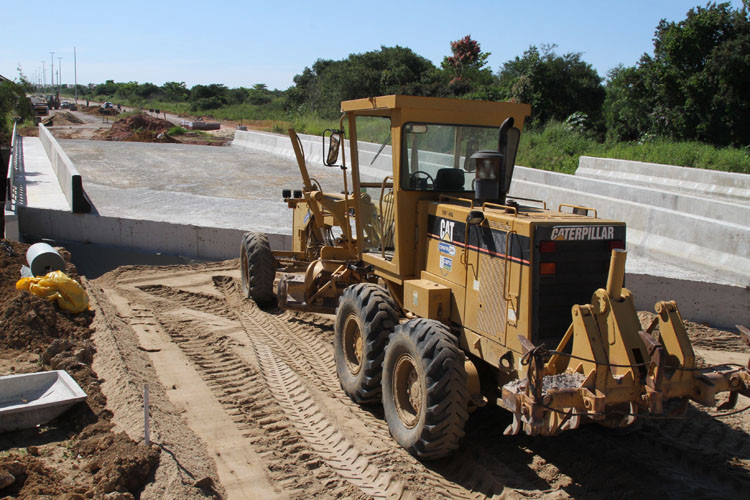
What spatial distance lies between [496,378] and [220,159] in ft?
79.7

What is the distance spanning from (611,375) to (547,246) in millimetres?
1026

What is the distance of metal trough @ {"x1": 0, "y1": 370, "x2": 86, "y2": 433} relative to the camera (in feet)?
17.3

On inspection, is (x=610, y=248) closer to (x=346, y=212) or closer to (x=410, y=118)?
(x=410, y=118)

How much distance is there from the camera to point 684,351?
4.51 meters

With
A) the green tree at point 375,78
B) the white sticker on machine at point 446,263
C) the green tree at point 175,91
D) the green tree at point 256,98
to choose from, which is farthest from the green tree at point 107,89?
the white sticker on machine at point 446,263

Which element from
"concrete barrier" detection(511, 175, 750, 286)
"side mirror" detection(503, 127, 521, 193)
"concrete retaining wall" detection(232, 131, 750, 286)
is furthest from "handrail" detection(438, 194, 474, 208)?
"concrete barrier" detection(511, 175, 750, 286)

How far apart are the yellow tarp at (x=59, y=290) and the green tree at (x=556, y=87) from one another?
80.5 feet

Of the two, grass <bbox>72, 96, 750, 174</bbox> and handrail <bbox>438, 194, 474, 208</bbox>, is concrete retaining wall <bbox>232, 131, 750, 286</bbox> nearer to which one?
handrail <bbox>438, 194, 474, 208</bbox>

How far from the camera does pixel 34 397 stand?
5.76 meters

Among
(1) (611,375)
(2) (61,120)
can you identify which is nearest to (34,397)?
(1) (611,375)

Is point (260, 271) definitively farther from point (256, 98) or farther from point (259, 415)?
point (256, 98)

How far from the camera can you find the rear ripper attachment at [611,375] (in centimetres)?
417

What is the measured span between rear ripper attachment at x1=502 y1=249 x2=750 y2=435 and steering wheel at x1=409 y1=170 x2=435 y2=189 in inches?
81.7

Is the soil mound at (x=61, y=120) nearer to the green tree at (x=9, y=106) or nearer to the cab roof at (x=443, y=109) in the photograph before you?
the green tree at (x=9, y=106)
